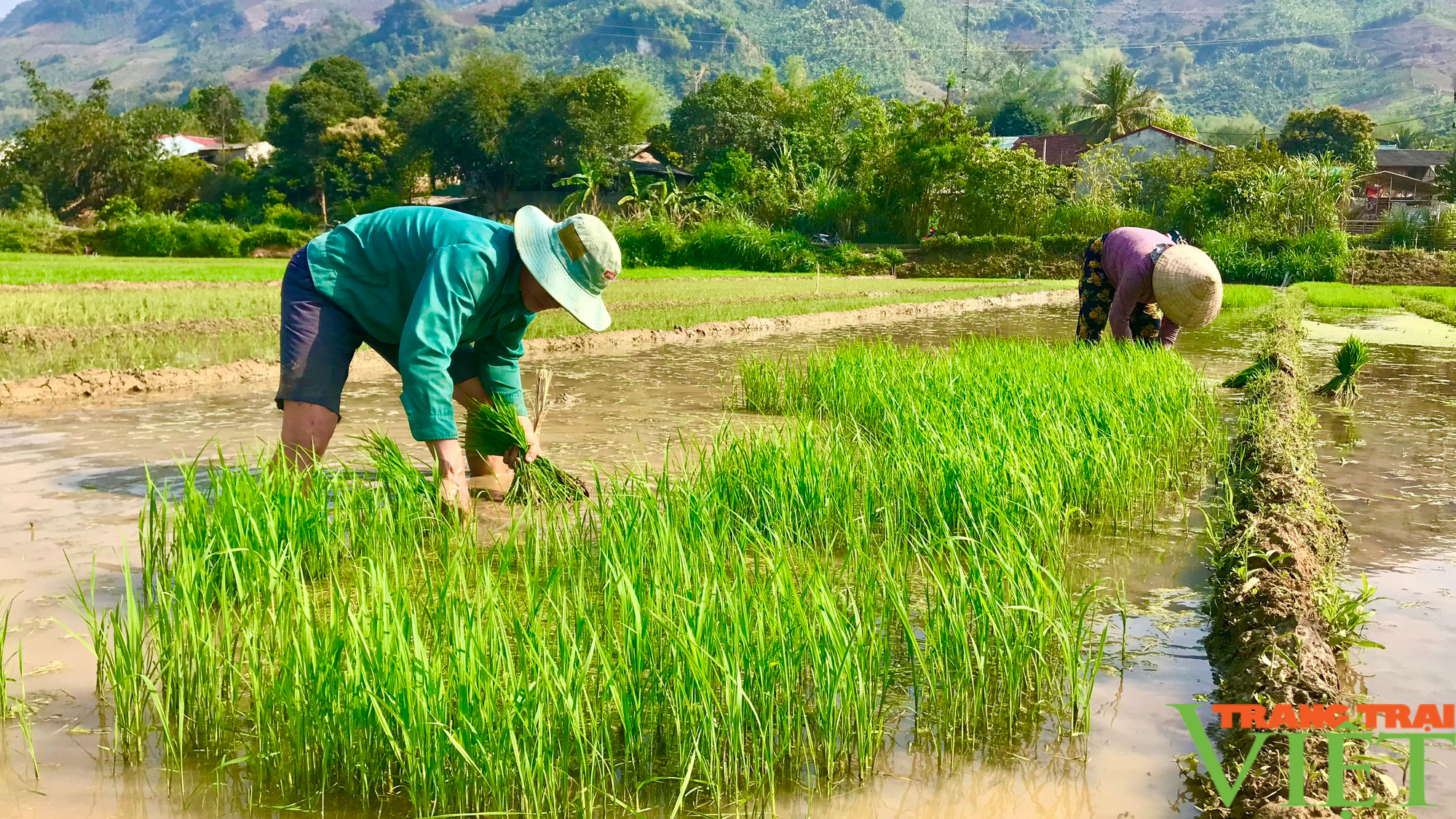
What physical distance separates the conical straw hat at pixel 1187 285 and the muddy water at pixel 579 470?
40.8 inches

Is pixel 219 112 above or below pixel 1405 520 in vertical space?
above

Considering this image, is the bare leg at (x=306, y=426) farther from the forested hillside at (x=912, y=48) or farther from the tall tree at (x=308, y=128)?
the forested hillside at (x=912, y=48)

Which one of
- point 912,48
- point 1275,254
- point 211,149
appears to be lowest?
point 1275,254

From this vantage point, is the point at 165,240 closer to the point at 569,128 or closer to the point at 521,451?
the point at 569,128

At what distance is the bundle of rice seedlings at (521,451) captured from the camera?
3365mm

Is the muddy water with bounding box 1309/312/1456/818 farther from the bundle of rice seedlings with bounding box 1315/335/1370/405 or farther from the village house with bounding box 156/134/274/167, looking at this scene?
the village house with bounding box 156/134/274/167

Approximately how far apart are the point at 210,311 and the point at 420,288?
847cm

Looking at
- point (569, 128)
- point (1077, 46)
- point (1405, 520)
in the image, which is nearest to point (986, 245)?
point (569, 128)

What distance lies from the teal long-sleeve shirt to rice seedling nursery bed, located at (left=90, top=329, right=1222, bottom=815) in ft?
0.98

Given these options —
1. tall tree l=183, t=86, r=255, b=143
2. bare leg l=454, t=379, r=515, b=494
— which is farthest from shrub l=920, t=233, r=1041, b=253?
tall tree l=183, t=86, r=255, b=143

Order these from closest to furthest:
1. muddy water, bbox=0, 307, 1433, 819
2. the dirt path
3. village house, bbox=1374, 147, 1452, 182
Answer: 1. muddy water, bbox=0, 307, 1433, 819
2. the dirt path
3. village house, bbox=1374, 147, 1452, 182

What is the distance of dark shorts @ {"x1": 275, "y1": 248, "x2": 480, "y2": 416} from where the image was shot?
3361 mm

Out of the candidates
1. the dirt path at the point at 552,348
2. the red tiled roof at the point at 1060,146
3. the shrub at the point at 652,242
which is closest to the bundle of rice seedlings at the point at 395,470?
the dirt path at the point at 552,348

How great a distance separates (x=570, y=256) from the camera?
3.35 metres
